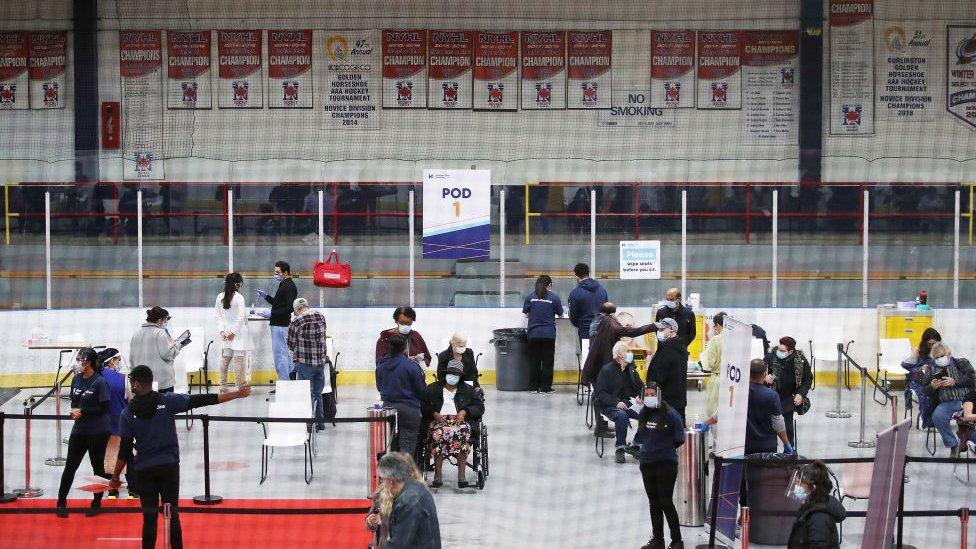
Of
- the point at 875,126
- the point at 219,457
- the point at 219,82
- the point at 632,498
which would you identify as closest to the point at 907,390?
the point at 632,498

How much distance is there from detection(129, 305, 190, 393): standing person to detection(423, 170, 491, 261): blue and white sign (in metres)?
4.65

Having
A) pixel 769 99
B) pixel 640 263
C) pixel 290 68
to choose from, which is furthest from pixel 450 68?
pixel 640 263

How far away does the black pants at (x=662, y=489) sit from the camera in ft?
27.7

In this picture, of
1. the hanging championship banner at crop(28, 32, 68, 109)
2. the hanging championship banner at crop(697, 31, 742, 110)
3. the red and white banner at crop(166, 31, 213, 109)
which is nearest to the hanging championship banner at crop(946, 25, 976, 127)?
the hanging championship banner at crop(697, 31, 742, 110)

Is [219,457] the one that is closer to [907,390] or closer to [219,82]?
[907,390]

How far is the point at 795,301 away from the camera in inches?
610

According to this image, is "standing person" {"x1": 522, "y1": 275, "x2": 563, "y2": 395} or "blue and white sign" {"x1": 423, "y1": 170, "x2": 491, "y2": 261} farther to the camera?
"blue and white sign" {"x1": 423, "y1": 170, "x2": 491, "y2": 261}

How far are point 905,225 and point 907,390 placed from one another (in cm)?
398

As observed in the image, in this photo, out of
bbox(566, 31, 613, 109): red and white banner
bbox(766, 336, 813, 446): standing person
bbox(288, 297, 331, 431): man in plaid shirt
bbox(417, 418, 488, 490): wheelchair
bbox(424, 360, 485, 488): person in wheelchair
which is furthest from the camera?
bbox(566, 31, 613, 109): red and white banner

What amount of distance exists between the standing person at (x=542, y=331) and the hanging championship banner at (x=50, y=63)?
9608 mm

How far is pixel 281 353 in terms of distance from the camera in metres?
13.6

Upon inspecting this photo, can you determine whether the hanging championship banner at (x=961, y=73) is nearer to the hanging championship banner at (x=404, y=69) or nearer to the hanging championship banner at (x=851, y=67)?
the hanging championship banner at (x=851, y=67)

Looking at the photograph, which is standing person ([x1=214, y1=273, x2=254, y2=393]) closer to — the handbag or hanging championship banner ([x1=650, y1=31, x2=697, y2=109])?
the handbag

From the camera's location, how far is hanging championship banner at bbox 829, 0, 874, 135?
2048cm
